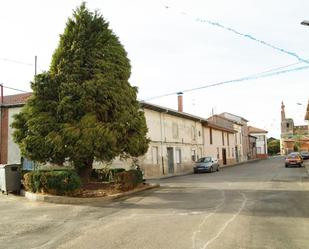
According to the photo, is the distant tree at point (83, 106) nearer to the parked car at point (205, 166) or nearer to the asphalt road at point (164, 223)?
the asphalt road at point (164, 223)

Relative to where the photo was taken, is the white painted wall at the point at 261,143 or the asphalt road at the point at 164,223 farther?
the white painted wall at the point at 261,143

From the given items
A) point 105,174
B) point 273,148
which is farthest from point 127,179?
point 273,148

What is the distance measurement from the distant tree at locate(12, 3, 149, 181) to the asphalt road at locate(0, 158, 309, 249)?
2658 mm

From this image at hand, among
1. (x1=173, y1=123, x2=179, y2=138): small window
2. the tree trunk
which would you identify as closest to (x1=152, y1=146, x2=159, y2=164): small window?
(x1=173, y1=123, x2=179, y2=138): small window

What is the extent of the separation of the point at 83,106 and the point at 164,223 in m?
7.99

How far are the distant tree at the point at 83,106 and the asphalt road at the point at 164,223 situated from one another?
8.72ft

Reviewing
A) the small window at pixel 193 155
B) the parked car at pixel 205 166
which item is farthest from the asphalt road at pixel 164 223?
the small window at pixel 193 155

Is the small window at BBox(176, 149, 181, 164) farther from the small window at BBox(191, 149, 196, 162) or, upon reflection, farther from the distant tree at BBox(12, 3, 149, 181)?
the distant tree at BBox(12, 3, 149, 181)

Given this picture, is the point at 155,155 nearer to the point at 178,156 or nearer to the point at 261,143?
the point at 178,156

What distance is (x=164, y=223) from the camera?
9.62 m

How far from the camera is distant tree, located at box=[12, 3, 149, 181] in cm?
1602

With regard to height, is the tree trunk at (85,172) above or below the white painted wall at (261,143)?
below

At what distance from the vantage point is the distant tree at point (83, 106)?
1602 cm

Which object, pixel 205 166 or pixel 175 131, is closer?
pixel 205 166
